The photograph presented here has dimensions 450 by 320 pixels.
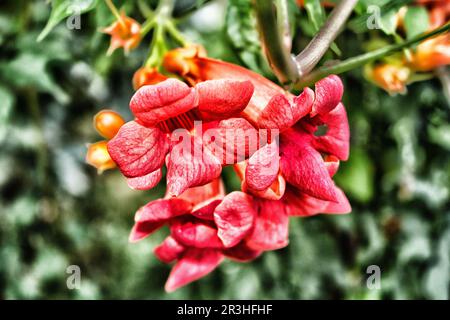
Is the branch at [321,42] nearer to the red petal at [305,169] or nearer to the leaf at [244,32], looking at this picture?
the red petal at [305,169]

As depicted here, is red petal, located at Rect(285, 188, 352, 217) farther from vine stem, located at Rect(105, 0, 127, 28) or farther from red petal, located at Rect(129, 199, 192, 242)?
vine stem, located at Rect(105, 0, 127, 28)

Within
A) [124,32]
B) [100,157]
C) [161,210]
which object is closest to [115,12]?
[124,32]

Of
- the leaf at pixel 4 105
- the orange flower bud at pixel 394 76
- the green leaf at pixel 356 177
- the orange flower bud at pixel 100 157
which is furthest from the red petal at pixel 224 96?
the green leaf at pixel 356 177

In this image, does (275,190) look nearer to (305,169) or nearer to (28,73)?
(305,169)

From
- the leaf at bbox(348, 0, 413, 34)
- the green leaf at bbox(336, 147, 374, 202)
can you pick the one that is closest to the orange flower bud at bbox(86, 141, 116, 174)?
the leaf at bbox(348, 0, 413, 34)
